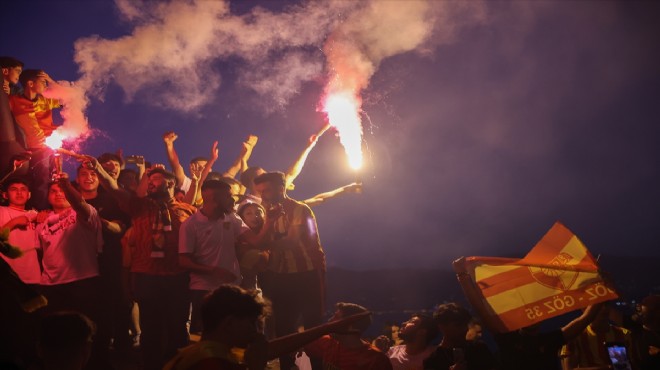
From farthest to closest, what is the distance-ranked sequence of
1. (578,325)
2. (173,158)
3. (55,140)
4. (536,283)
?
(173,158)
(55,140)
(536,283)
(578,325)

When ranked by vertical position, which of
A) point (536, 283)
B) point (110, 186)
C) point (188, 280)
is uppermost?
point (110, 186)

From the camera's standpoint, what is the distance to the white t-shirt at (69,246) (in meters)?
6.11

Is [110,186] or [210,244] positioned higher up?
[110,186]

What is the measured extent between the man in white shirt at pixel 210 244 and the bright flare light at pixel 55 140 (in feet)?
12.2

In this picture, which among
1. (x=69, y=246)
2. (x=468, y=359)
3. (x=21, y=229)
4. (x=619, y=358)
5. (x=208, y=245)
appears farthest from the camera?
(x=21, y=229)

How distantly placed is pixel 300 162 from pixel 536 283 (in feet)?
16.3

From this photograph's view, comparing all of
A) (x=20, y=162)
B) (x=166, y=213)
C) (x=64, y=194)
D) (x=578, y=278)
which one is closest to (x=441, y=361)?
(x=578, y=278)

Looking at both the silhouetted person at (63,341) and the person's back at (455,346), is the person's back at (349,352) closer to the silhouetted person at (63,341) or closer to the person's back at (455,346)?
the person's back at (455,346)

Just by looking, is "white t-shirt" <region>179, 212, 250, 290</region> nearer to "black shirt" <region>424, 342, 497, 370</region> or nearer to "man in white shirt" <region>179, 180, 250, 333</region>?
"man in white shirt" <region>179, 180, 250, 333</region>

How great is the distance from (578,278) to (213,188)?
479 cm

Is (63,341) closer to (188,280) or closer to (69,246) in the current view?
(188,280)

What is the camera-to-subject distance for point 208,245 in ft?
20.7

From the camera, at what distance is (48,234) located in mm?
6445

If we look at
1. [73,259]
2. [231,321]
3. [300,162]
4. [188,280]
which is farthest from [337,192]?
[231,321]
